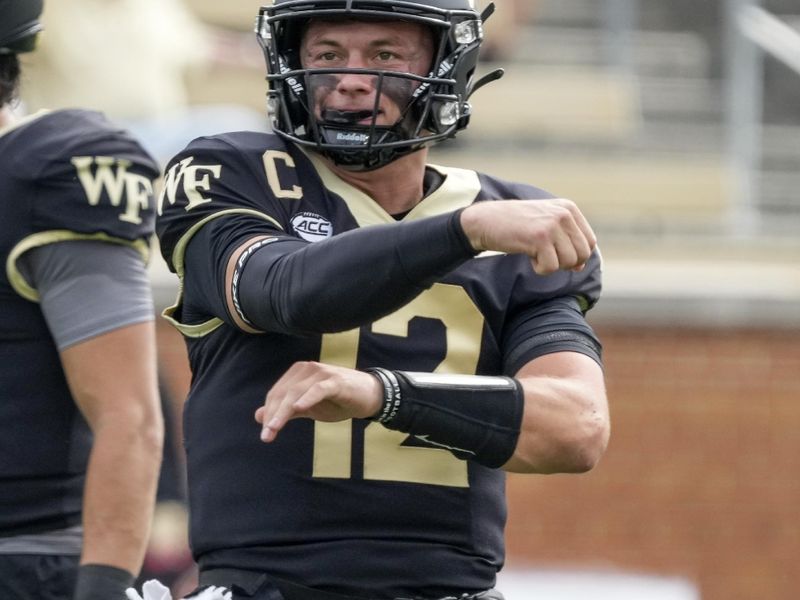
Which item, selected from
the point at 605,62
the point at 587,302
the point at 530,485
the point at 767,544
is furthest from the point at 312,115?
the point at 605,62

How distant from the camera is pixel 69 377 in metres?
3.29

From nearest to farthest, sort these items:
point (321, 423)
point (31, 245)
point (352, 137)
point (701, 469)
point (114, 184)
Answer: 1. point (321, 423)
2. point (352, 137)
3. point (31, 245)
4. point (114, 184)
5. point (701, 469)

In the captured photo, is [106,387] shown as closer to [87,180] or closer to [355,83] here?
[87,180]

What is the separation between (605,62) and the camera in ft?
33.1

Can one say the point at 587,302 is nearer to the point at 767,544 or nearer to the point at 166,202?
the point at 166,202

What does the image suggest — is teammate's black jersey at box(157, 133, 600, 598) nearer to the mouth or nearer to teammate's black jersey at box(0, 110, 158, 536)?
the mouth

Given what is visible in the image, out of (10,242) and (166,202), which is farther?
(10,242)

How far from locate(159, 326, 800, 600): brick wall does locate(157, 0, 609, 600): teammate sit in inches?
167

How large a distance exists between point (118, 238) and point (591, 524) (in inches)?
168

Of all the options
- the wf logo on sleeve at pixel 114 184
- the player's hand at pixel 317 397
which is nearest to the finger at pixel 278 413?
the player's hand at pixel 317 397

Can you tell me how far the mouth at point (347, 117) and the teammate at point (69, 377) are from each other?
598mm

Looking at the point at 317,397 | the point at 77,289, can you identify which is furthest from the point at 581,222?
the point at 77,289

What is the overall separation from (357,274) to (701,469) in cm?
501

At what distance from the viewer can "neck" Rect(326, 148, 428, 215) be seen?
3057 mm
